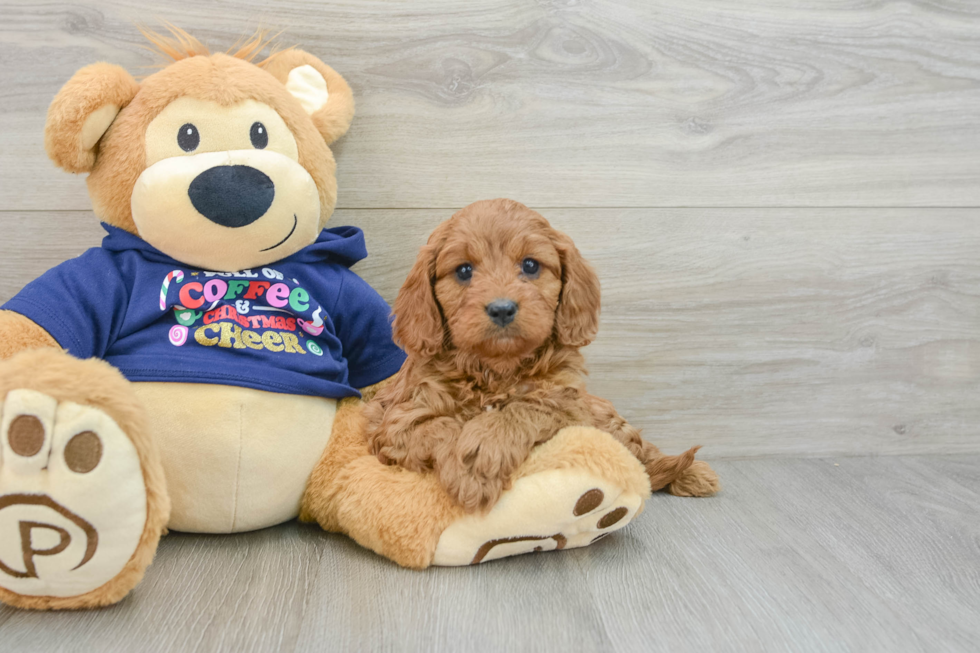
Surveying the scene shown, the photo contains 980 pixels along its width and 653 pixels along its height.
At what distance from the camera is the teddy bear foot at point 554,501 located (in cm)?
97

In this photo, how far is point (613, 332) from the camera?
146 cm

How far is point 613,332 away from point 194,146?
871 millimetres

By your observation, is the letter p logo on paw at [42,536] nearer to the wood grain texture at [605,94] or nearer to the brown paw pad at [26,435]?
the brown paw pad at [26,435]

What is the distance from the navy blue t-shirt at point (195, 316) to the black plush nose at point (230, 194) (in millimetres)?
116

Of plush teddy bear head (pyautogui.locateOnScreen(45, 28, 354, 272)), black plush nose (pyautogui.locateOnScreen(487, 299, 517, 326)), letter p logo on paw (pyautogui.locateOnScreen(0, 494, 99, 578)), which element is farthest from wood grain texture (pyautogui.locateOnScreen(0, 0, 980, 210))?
letter p logo on paw (pyautogui.locateOnScreen(0, 494, 99, 578))

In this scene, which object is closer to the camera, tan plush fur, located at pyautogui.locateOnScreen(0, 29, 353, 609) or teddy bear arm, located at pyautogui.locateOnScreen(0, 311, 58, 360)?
tan plush fur, located at pyautogui.locateOnScreen(0, 29, 353, 609)

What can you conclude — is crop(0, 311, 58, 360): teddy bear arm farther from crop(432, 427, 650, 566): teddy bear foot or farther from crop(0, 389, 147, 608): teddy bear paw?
crop(432, 427, 650, 566): teddy bear foot

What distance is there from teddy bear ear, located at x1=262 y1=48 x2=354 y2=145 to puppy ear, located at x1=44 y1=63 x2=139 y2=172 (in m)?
0.25

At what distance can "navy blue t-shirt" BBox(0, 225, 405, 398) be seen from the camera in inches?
40.8

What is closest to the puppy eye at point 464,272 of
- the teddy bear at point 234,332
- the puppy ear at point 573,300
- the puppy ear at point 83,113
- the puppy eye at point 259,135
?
the puppy ear at point 573,300

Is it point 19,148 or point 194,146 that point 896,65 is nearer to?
point 194,146

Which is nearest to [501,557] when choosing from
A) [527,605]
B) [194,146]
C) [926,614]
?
[527,605]

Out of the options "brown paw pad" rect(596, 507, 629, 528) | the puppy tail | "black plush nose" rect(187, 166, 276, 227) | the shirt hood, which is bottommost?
the puppy tail

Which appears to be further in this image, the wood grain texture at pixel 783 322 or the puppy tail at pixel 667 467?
the wood grain texture at pixel 783 322
